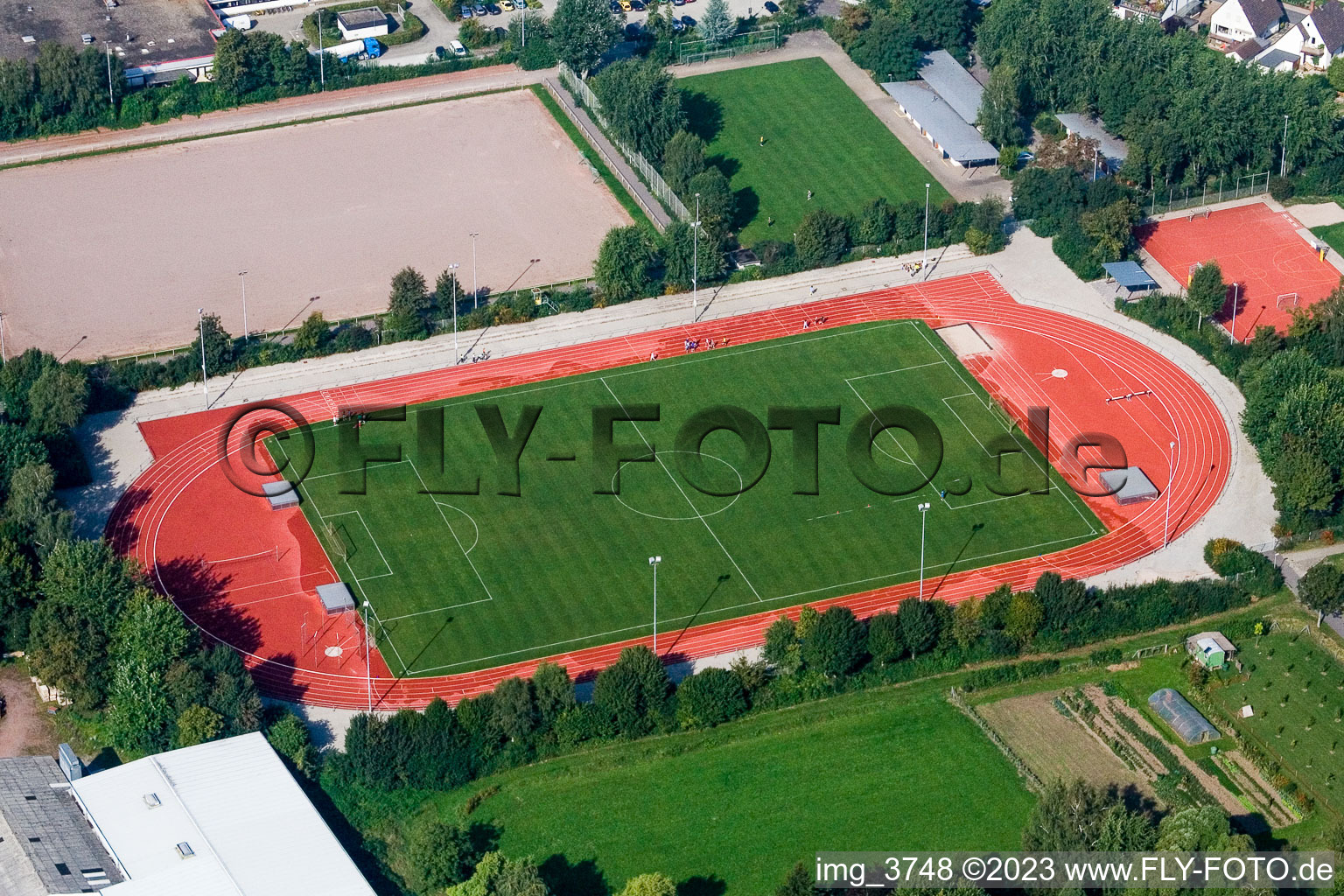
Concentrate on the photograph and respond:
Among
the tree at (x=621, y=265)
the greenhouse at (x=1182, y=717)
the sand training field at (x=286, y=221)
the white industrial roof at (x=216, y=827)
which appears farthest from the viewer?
the sand training field at (x=286, y=221)

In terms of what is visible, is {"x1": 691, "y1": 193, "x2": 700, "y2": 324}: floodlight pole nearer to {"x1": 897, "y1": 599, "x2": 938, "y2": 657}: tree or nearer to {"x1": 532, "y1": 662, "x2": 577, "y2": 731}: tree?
{"x1": 897, "y1": 599, "x2": 938, "y2": 657}: tree

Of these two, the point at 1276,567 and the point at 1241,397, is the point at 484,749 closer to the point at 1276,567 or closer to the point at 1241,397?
the point at 1276,567

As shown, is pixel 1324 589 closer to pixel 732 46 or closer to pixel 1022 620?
pixel 1022 620

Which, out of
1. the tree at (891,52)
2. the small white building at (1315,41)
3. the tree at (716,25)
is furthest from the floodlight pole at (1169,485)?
the tree at (716,25)

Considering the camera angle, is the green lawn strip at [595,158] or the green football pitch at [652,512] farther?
Result: the green lawn strip at [595,158]

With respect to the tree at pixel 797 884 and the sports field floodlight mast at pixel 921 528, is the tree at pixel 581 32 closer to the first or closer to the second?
the sports field floodlight mast at pixel 921 528

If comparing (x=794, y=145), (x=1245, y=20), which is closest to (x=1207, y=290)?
(x=794, y=145)
